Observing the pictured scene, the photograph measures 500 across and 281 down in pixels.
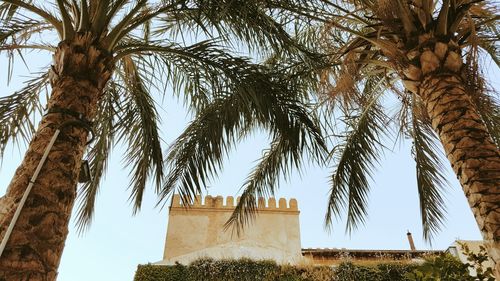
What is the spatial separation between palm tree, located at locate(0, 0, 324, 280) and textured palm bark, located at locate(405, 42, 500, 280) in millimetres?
1102

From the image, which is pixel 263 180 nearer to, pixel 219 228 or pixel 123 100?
pixel 123 100

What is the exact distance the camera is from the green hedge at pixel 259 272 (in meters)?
11.4

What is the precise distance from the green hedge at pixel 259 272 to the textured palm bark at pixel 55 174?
9291mm

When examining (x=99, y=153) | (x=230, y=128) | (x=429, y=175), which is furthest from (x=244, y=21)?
(x=429, y=175)

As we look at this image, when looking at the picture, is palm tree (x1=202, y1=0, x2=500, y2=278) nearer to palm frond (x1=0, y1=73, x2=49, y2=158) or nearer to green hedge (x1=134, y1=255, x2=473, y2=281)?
palm frond (x1=0, y1=73, x2=49, y2=158)

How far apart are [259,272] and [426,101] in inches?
358

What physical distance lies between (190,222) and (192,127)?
11160 millimetres

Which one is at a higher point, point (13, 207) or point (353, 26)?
point (353, 26)

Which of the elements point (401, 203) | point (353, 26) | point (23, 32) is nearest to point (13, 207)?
point (23, 32)

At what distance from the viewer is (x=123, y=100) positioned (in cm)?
511

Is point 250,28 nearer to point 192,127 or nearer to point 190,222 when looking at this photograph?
point 192,127

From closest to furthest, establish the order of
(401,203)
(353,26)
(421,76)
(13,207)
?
(13,207) → (421,76) → (353,26) → (401,203)

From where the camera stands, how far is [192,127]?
469 cm

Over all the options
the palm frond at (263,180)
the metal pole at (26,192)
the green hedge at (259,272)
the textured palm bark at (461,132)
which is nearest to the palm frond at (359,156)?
the palm frond at (263,180)
